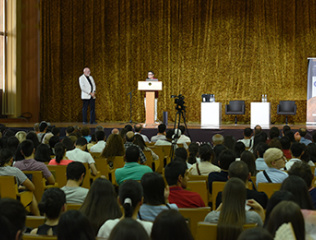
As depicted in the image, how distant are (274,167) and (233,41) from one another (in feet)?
36.4

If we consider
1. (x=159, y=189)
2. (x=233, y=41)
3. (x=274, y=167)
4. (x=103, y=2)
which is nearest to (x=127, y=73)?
(x=103, y=2)

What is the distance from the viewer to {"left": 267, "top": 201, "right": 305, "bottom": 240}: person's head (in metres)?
2.04

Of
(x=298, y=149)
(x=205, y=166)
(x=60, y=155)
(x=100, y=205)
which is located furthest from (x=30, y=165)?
(x=298, y=149)

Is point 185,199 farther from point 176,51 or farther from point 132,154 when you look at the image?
point 176,51

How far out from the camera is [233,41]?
15.0m

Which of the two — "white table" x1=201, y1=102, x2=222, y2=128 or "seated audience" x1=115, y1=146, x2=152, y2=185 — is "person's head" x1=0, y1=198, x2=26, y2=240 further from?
"white table" x1=201, y1=102, x2=222, y2=128

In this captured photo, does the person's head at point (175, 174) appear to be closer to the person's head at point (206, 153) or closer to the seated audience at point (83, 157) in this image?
the person's head at point (206, 153)

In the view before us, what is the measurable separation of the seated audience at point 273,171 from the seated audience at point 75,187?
5.31ft

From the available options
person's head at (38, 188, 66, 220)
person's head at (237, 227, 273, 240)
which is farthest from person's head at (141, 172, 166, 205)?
person's head at (237, 227, 273, 240)

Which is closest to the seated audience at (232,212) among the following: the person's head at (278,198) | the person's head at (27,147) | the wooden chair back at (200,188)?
the person's head at (278,198)

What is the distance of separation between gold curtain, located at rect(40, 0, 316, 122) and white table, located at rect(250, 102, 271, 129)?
1232 mm

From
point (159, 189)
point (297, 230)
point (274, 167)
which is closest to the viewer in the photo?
point (297, 230)

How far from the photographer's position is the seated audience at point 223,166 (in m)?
4.23

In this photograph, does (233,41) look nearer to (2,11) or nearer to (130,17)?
(130,17)
